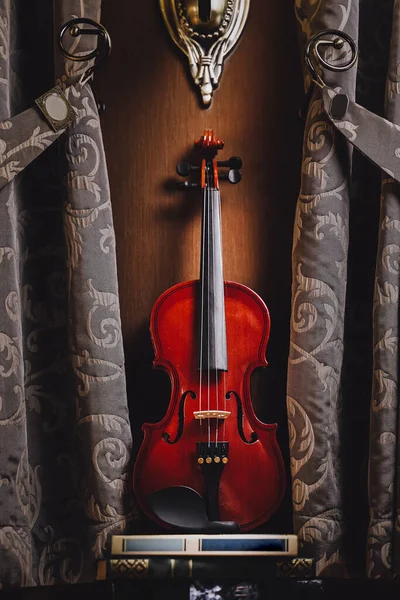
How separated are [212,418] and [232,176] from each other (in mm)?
506

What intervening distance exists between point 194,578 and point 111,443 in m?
0.33

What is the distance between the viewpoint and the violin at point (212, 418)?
1.41m

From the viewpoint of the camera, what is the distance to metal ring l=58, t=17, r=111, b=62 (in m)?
1.48

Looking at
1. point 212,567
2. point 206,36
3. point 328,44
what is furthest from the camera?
point 206,36

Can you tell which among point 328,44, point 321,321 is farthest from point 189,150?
point 321,321

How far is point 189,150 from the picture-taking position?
1672 millimetres

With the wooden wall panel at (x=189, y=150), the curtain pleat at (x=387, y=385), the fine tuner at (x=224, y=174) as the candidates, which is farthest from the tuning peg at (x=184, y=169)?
the curtain pleat at (x=387, y=385)

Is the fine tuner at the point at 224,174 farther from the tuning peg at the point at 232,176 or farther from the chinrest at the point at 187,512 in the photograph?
the chinrest at the point at 187,512

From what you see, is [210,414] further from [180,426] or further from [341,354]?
[341,354]

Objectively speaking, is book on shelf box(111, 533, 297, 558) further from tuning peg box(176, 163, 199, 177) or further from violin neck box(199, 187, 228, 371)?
tuning peg box(176, 163, 199, 177)

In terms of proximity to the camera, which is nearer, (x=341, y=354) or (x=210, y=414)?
(x=210, y=414)

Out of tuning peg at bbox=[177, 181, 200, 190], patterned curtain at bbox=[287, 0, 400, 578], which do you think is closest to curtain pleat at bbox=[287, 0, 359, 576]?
patterned curtain at bbox=[287, 0, 400, 578]

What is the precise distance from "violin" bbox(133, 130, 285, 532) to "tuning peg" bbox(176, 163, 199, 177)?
172mm

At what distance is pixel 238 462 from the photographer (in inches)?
56.0
